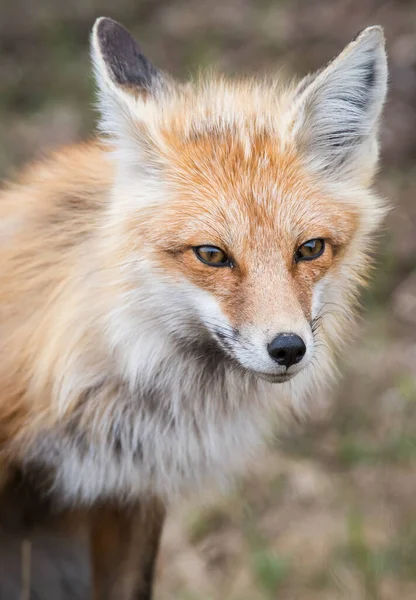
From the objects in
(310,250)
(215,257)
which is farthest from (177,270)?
(310,250)

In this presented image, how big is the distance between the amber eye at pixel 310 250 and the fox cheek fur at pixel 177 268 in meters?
0.01

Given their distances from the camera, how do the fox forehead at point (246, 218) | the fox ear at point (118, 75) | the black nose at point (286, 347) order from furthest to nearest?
the fox ear at point (118, 75) < the fox forehead at point (246, 218) < the black nose at point (286, 347)

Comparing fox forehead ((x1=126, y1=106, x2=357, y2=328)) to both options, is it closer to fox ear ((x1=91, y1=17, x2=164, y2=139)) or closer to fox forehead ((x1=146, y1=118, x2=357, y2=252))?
fox forehead ((x1=146, y1=118, x2=357, y2=252))

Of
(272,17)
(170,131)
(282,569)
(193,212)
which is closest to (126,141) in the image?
(170,131)

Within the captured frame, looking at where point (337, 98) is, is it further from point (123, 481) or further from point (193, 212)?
point (123, 481)

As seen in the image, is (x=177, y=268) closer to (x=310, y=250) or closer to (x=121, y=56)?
(x=310, y=250)

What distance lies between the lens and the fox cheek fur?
238 centimetres

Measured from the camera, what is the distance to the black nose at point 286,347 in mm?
2195

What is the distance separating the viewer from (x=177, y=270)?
242cm

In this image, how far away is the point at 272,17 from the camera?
7.33m

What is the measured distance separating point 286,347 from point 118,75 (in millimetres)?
1055

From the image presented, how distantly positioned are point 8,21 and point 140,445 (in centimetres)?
599

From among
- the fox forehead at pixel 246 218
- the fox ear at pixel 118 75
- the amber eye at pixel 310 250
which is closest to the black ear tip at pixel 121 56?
the fox ear at pixel 118 75

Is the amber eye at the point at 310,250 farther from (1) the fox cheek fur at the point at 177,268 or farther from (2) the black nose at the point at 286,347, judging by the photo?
(2) the black nose at the point at 286,347
